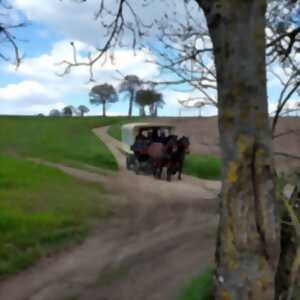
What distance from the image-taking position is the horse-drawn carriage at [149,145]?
81.4ft

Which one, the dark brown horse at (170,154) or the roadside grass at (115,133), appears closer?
the dark brown horse at (170,154)

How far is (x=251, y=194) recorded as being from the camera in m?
5.37

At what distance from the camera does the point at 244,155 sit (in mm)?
5305

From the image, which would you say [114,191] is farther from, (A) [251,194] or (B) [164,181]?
(A) [251,194]

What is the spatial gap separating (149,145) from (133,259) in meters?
15.1

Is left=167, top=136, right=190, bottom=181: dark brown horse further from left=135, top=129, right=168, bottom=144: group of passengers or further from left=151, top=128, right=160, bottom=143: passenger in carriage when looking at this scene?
left=151, top=128, right=160, bottom=143: passenger in carriage

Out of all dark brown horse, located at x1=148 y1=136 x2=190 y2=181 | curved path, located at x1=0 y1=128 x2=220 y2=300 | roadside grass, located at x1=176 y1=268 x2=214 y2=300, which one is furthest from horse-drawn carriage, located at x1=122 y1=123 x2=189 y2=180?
roadside grass, located at x1=176 y1=268 x2=214 y2=300

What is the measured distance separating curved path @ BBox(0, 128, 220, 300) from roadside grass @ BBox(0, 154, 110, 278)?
373mm

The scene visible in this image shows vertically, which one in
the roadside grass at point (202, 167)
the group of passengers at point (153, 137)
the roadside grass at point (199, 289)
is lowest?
the roadside grass at point (202, 167)

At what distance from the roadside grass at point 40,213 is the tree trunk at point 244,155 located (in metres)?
6.02

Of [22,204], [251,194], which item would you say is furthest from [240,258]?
[22,204]

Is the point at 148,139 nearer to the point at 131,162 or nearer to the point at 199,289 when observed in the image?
the point at 131,162

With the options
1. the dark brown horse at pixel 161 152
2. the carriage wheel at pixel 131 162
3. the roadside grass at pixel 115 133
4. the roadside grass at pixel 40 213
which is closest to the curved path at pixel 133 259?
the roadside grass at pixel 40 213

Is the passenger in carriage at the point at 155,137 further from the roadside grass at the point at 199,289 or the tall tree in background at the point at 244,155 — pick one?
the tall tree in background at the point at 244,155
